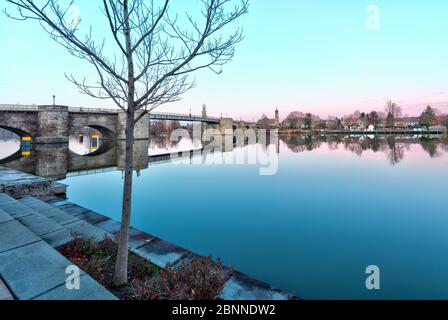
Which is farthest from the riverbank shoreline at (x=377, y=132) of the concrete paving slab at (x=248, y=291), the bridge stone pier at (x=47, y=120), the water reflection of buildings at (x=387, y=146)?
the concrete paving slab at (x=248, y=291)

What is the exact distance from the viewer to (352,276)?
6133 mm

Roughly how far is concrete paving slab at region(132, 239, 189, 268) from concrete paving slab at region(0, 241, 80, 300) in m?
1.85

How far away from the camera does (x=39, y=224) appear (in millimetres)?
6125

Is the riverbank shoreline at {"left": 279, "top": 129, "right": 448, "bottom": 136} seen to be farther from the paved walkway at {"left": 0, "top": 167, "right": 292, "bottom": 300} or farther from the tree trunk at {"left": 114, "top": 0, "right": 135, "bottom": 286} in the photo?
the tree trunk at {"left": 114, "top": 0, "right": 135, "bottom": 286}

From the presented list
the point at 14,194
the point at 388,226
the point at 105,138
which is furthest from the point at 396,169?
the point at 105,138

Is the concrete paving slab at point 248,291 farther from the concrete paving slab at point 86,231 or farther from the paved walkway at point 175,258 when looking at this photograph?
the concrete paving slab at point 86,231

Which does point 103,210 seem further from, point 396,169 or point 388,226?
point 396,169

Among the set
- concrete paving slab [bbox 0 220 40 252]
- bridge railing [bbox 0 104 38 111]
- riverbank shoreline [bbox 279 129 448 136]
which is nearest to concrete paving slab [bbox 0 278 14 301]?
concrete paving slab [bbox 0 220 40 252]

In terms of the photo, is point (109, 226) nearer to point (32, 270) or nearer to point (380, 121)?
point (32, 270)

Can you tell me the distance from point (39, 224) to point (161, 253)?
12.0 feet

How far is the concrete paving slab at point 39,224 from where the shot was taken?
5.76 meters

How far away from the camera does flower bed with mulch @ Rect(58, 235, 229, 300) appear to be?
3512mm

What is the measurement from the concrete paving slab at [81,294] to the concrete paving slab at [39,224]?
3.18m

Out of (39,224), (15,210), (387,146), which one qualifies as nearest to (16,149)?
(15,210)
